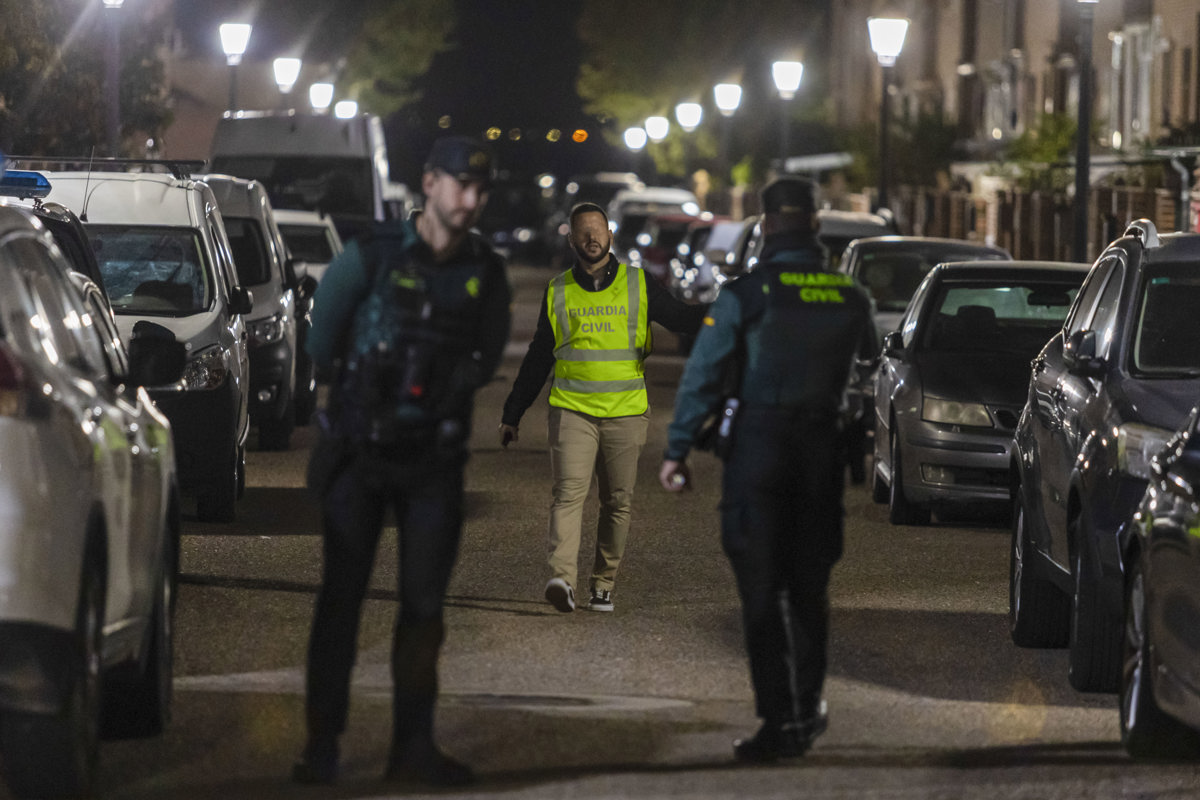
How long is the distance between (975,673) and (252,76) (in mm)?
56202

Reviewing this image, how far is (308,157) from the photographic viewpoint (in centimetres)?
2912

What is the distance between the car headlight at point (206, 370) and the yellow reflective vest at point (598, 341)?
10.6ft

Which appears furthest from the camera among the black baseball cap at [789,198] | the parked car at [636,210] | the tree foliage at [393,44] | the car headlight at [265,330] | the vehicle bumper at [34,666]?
the tree foliage at [393,44]

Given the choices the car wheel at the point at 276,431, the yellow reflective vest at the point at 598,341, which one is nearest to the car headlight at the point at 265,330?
the car wheel at the point at 276,431

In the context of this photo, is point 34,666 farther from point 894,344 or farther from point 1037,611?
point 894,344

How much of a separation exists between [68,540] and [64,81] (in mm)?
20988

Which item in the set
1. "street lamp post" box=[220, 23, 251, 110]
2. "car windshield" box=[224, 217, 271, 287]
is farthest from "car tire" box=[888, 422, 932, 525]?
"street lamp post" box=[220, 23, 251, 110]

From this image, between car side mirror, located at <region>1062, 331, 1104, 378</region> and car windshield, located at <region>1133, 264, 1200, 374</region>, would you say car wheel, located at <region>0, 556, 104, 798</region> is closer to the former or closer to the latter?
car side mirror, located at <region>1062, 331, 1104, 378</region>

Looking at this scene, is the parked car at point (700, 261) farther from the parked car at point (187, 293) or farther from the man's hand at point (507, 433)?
the man's hand at point (507, 433)

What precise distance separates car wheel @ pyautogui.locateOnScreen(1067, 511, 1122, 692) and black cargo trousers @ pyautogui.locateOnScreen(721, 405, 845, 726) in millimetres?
1465

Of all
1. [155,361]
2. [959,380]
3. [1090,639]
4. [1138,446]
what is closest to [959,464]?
[959,380]

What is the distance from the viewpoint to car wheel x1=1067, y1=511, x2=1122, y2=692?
8266 millimetres

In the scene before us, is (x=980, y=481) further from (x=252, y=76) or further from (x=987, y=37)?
(x=252, y=76)

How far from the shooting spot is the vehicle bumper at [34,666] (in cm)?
581
